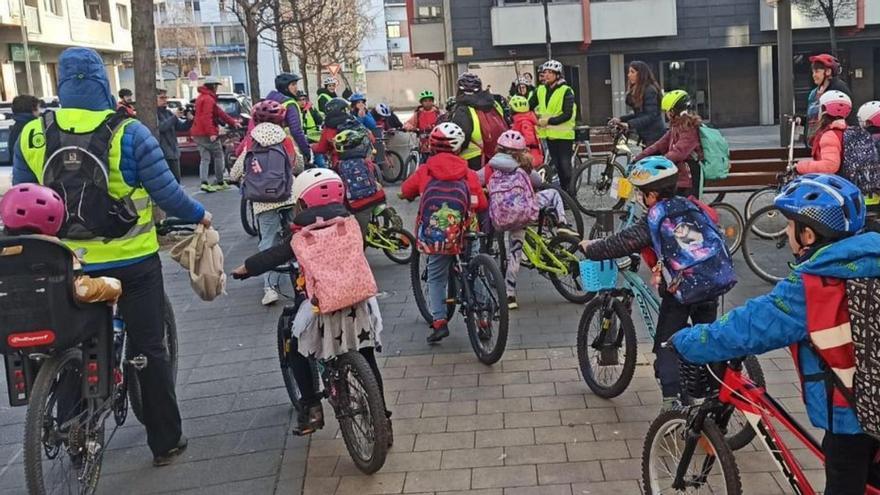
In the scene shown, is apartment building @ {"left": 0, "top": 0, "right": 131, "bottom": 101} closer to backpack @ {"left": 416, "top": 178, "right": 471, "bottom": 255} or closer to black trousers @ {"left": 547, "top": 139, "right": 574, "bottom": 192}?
black trousers @ {"left": 547, "top": 139, "right": 574, "bottom": 192}

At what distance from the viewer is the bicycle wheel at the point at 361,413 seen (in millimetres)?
4172

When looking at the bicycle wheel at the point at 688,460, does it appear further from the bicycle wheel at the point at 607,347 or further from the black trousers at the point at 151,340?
the black trousers at the point at 151,340

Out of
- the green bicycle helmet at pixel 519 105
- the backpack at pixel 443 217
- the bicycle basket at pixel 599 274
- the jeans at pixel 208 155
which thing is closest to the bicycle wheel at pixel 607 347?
the bicycle basket at pixel 599 274

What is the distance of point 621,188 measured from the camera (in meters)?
5.57

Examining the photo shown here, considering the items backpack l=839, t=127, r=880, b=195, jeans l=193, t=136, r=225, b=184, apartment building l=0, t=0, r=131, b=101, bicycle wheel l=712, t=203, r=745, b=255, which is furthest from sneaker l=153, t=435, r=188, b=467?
apartment building l=0, t=0, r=131, b=101

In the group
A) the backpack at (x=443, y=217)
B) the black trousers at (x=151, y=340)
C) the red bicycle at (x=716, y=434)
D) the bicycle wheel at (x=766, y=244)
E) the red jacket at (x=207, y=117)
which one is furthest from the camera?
the red jacket at (x=207, y=117)

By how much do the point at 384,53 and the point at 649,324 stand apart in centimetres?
7858

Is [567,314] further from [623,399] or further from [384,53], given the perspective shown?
[384,53]

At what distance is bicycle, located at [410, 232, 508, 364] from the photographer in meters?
5.70

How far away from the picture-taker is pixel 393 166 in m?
16.3

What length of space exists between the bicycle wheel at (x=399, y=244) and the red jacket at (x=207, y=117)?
6.81 meters

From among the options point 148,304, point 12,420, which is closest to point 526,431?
point 148,304

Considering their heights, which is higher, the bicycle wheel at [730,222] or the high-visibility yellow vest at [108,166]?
the high-visibility yellow vest at [108,166]

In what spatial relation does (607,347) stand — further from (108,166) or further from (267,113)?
(267,113)
